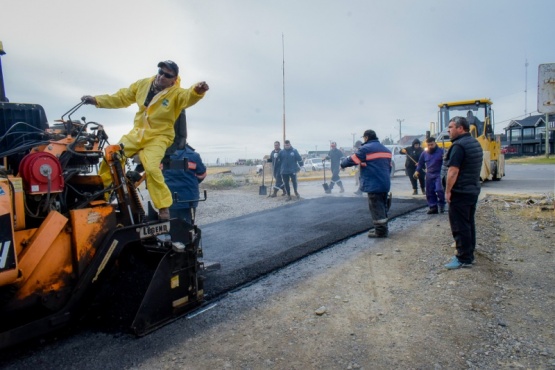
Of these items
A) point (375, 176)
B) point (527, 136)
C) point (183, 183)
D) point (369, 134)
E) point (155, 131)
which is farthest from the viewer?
point (527, 136)

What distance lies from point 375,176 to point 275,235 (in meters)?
1.85

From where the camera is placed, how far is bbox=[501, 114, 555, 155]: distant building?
2078 inches

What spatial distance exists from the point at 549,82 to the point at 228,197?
9383mm

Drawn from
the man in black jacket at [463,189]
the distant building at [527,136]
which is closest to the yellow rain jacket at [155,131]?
the man in black jacket at [463,189]

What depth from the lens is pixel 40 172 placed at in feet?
9.87

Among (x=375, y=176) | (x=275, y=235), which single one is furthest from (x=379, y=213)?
(x=275, y=235)

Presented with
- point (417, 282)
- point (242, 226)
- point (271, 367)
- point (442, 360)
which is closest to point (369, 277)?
point (417, 282)

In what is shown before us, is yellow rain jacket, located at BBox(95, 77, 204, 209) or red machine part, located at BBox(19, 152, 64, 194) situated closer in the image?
red machine part, located at BBox(19, 152, 64, 194)

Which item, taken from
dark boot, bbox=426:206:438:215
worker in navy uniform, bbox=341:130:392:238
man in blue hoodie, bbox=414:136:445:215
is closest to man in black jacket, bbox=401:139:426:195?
man in blue hoodie, bbox=414:136:445:215

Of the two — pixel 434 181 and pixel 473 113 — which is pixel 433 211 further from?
pixel 473 113

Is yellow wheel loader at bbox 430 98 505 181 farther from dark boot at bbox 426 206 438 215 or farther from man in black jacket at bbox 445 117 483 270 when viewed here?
man in black jacket at bbox 445 117 483 270

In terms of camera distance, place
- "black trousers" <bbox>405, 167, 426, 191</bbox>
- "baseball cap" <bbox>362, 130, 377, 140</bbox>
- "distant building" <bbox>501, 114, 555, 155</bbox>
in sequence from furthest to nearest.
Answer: "distant building" <bbox>501, 114, 555, 155</bbox>
"black trousers" <bbox>405, 167, 426, 191</bbox>
"baseball cap" <bbox>362, 130, 377, 140</bbox>

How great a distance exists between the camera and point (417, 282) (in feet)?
14.7

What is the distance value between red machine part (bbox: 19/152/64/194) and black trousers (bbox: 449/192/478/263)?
159 inches
